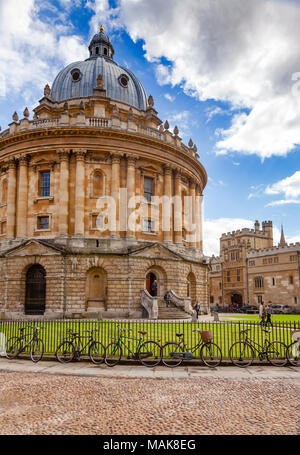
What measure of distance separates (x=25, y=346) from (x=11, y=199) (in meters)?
23.7

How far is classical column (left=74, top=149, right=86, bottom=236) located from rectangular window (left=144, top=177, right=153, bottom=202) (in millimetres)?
6497

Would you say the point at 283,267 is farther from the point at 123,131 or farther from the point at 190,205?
the point at 123,131

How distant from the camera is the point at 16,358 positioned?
13.3 meters

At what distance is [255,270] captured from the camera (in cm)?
6706

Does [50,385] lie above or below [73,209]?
below

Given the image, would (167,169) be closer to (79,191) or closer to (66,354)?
(79,191)

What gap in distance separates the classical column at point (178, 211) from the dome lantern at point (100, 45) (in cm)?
2349

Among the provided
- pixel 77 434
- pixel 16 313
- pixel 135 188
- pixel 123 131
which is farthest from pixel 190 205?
pixel 77 434

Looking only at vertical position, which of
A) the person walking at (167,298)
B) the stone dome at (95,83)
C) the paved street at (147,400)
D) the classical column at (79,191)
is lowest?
the paved street at (147,400)

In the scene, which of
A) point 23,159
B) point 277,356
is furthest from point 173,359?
point 23,159

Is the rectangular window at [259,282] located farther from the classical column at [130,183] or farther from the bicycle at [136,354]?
the bicycle at [136,354]

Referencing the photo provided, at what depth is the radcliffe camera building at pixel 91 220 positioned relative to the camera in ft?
100.0

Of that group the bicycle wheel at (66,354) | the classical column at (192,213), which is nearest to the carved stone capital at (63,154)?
the classical column at (192,213)
